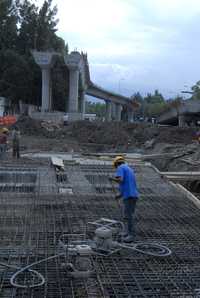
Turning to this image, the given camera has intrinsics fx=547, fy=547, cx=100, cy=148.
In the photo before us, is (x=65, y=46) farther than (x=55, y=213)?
Yes

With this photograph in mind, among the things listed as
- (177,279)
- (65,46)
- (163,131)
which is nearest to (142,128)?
(163,131)

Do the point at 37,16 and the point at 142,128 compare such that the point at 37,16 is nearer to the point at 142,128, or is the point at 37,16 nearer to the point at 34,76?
the point at 34,76

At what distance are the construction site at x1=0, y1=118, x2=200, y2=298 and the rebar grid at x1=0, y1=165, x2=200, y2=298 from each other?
0.01m

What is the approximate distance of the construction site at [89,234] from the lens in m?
6.71

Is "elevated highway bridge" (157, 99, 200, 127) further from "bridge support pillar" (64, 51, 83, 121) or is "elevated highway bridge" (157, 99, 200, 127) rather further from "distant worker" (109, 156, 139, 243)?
"distant worker" (109, 156, 139, 243)

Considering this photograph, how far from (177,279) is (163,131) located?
26.9m

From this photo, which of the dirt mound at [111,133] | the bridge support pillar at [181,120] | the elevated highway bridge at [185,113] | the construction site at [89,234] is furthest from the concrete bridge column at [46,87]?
the construction site at [89,234]

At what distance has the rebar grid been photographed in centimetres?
662

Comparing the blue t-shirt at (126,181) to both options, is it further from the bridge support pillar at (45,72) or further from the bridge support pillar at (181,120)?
the bridge support pillar at (45,72)

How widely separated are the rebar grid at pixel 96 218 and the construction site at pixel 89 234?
1 cm

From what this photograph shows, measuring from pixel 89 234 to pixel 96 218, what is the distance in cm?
141

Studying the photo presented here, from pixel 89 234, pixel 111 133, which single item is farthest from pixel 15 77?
pixel 89 234

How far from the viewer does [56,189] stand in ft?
42.9

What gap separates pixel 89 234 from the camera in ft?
29.4
